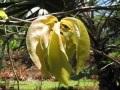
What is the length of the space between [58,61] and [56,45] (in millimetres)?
19

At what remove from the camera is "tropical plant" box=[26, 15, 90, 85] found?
270mm

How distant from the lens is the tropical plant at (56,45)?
27 cm

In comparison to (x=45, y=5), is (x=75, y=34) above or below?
above

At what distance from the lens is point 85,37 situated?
300 millimetres

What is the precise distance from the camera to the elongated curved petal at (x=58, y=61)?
0.27m

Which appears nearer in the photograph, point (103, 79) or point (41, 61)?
point (41, 61)

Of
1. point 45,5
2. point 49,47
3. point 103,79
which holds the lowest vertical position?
point 103,79

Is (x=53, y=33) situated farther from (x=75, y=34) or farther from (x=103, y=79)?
(x=103, y=79)

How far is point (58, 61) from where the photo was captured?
0.89 ft

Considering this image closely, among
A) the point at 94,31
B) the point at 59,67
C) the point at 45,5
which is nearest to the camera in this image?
the point at 59,67

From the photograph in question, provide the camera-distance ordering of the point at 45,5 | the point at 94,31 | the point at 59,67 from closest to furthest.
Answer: the point at 59,67 → the point at 45,5 → the point at 94,31

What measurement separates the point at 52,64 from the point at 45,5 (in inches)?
76.5

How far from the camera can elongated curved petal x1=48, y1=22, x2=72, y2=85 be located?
27 cm

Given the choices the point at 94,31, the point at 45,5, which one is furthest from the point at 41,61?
the point at 94,31
